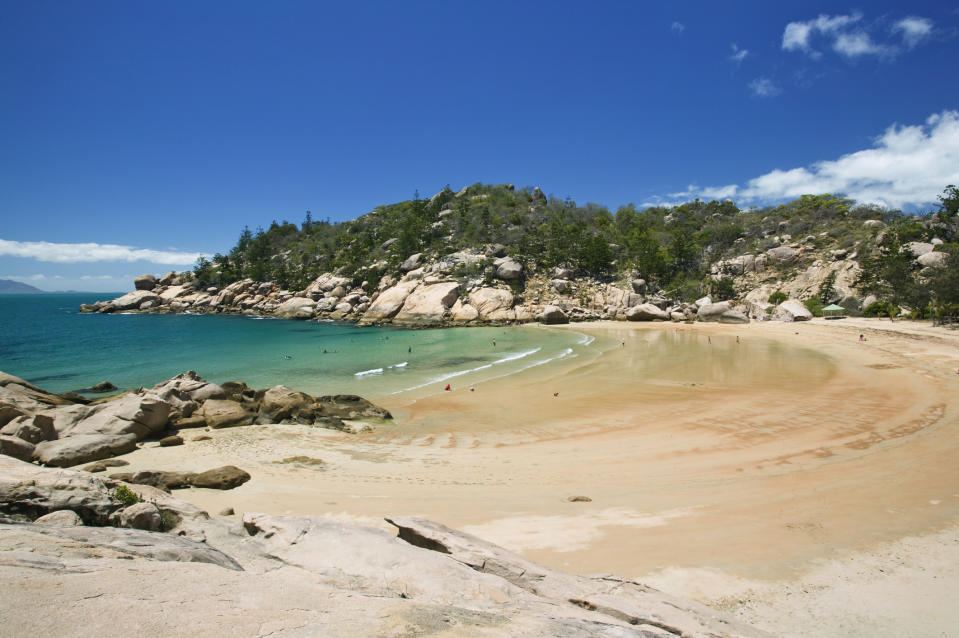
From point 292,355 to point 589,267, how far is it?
49.0 meters

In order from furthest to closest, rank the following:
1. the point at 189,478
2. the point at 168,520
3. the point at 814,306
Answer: the point at 814,306, the point at 189,478, the point at 168,520

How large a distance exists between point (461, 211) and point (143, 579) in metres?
88.6

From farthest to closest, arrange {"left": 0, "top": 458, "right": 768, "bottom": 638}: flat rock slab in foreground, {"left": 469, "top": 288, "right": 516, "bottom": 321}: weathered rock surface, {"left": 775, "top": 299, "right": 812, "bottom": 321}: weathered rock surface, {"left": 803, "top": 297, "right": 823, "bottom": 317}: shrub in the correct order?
{"left": 469, "top": 288, "right": 516, "bottom": 321}: weathered rock surface → {"left": 803, "top": 297, "right": 823, "bottom": 317}: shrub → {"left": 775, "top": 299, "right": 812, "bottom": 321}: weathered rock surface → {"left": 0, "top": 458, "right": 768, "bottom": 638}: flat rock slab in foreground

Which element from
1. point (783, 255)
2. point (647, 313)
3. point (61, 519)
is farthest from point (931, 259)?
point (61, 519)

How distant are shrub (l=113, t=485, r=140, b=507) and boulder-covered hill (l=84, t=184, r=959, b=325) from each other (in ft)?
153

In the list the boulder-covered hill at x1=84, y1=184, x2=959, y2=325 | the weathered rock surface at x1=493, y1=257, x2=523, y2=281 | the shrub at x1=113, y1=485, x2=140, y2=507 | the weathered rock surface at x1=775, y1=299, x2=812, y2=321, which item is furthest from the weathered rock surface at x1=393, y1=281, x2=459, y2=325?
the shrub at x1=113, y1=485, x2=140, y2=507

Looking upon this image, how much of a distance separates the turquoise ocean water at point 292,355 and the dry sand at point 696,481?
714cm

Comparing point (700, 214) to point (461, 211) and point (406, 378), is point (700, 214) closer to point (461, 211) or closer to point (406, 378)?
point (461, 211)

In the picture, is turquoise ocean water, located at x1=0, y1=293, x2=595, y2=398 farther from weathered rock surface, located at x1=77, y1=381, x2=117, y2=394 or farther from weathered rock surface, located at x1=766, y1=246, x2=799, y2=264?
weathered rock surface, located at x1=766, y1=246, x2=799, y2=264

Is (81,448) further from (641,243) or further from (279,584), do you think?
(641,243)

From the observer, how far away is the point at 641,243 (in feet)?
229

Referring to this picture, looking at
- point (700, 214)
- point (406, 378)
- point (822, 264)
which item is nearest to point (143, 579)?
point (406, 378)

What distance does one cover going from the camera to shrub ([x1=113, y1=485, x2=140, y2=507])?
675 centimetres

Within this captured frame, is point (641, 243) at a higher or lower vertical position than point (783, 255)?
higher
